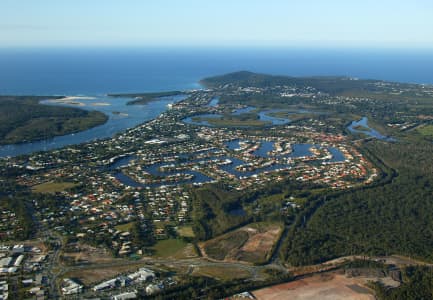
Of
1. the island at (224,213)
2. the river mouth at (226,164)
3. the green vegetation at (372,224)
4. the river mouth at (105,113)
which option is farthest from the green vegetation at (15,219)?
Result: the green vegetation at (372,224)

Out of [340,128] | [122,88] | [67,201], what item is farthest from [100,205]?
[122,88]

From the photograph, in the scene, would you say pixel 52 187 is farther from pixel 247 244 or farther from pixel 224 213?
pixel 247 244

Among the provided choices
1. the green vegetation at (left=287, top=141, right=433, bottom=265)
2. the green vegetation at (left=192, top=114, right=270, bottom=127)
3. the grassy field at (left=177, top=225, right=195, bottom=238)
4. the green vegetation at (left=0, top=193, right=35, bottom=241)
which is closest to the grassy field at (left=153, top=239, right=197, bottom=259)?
the grassy field at (left=177, top=225, right=195, bottom=238)

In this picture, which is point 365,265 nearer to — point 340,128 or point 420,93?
point 340,128

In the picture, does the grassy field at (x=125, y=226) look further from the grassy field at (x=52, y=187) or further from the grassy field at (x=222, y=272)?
the grassy field at (x=52, y=187)

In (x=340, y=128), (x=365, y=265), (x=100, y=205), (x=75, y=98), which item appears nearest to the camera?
(x=365, y=265)

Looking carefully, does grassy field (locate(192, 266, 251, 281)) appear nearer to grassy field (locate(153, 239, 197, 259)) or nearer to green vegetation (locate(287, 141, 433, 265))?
grassy field (locate(153, 239, 197, 259))
